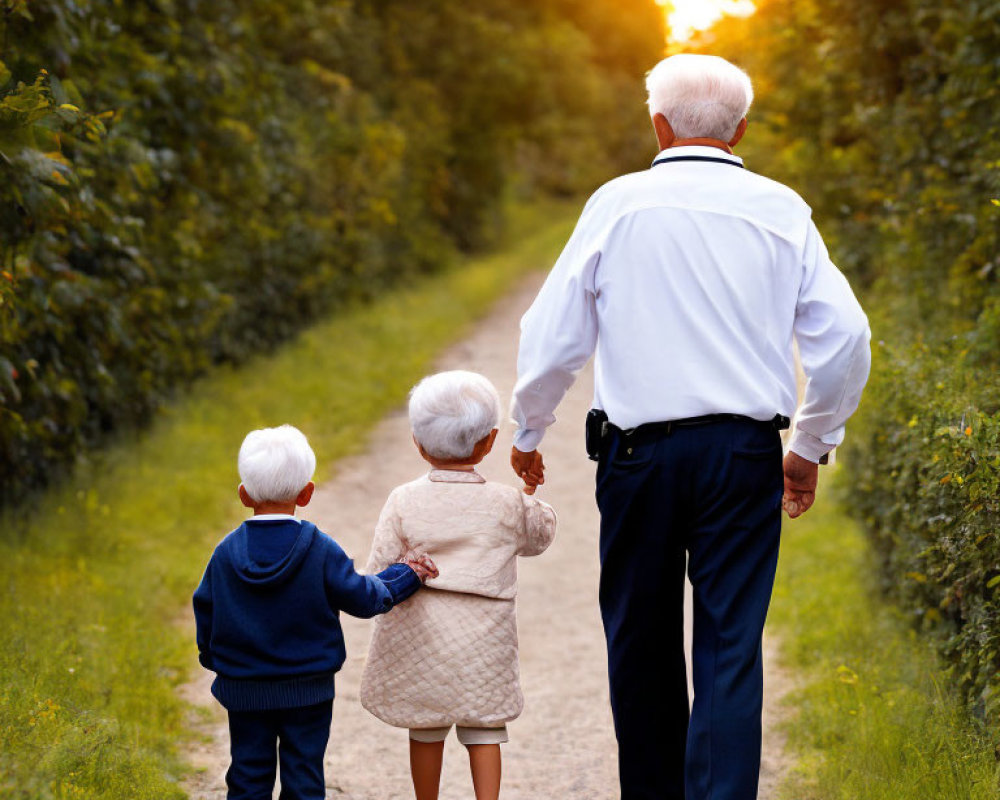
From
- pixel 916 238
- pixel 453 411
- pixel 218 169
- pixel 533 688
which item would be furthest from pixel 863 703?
pixel 218 169

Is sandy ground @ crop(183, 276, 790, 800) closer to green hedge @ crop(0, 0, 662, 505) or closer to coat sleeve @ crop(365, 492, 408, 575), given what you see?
coat sleeve @ crop(365, 492, 408, 575)

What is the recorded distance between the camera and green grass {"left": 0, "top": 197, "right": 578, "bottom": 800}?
12.7 ft

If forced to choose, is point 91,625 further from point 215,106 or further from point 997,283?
point 215,106

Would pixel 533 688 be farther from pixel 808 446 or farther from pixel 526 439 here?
pixel 808 446

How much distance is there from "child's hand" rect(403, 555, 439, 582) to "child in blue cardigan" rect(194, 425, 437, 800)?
129mm

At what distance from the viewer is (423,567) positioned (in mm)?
3492

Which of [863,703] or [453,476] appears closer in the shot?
[453,476]

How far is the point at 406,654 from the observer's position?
3.54 meters

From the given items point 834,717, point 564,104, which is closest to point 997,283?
point 834,717

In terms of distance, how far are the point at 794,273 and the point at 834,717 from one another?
2.27 m

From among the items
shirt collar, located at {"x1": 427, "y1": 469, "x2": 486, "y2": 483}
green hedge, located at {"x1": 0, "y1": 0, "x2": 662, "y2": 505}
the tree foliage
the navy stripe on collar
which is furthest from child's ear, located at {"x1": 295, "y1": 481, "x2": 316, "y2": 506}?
the tree foliage

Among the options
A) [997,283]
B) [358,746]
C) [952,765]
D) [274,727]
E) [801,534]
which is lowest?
[801,534]

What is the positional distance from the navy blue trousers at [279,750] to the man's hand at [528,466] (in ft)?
2.72

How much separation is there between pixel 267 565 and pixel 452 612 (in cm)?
56
